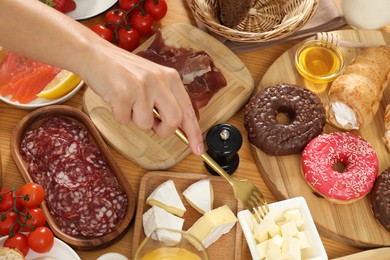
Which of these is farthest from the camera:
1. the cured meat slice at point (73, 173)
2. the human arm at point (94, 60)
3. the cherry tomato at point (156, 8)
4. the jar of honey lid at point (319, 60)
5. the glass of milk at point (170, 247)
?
the cherry tomato at point (156, 8)

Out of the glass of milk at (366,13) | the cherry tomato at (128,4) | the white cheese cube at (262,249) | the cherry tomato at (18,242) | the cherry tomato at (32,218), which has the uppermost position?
the glass of milk at (366,13)

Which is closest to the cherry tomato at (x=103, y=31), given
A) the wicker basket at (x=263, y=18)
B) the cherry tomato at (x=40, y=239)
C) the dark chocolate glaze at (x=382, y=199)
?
the wicker basket at (x=263, y=18)

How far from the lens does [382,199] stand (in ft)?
5.57

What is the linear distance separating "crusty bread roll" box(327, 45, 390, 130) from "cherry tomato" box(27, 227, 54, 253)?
907mm

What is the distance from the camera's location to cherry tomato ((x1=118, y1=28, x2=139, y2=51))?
6.60 feet

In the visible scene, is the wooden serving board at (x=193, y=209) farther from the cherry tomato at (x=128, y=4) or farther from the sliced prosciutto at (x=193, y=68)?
the cherry tomato at (x=128, y=4)

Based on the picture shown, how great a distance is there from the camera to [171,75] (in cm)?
146

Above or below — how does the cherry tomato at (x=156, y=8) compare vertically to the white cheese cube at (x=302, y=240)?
above

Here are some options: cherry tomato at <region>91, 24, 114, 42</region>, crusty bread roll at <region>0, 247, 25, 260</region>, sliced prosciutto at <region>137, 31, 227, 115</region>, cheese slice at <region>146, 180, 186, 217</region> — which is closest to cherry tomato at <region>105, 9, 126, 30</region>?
cherry tomato at <region>91, 24, 114, 42</region>

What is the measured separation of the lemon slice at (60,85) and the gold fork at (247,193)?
44cm

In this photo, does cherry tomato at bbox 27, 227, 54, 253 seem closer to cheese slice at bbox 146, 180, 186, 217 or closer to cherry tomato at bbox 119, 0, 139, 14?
cheese slice at bbox 146, 180, 186, 217

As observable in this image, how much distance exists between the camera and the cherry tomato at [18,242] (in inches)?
63.3

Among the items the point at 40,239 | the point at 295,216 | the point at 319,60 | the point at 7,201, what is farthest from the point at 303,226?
the point at 7,201

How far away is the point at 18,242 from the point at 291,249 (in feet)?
2.40
